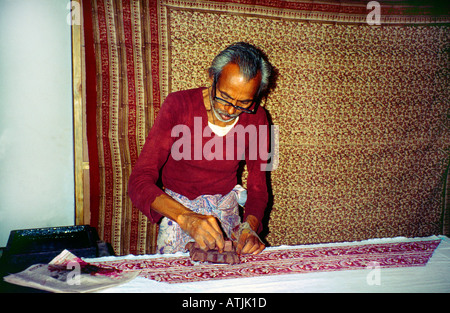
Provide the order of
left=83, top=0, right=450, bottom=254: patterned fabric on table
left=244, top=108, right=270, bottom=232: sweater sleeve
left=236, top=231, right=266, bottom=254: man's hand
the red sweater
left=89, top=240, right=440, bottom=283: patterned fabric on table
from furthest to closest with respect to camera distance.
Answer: left=83, top=0, right=450, bottom=254: patterned fabric on table, left=244, top=108, right=270, bottom=232: sweater sleeve, the red sweater, left=236, top=231, right=266, bottom=254: man's hand, left=89, top=240, right=440, bottom=283: patterned fabric on table

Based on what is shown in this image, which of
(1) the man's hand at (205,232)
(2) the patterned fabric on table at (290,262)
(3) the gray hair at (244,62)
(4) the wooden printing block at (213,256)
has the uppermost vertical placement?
(3) the gray hair at (244,62)

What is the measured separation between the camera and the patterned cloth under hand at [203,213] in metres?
1.69

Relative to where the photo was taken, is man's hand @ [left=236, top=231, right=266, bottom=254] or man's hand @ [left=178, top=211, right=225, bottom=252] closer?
man's hand @ [left=178, top=211, right=225, bottom=252]

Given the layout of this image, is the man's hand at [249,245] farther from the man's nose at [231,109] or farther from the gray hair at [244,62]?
the gray hair at [244,62]

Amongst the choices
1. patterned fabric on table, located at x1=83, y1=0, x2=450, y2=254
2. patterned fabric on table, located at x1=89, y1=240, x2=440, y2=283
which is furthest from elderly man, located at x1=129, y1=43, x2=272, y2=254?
patterned fabric on table, located at x1=83, y1=0, x2=450, y2=254

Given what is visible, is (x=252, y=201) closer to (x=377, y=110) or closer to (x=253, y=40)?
(x=253, y=40)

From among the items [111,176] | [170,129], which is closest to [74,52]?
[111,176]

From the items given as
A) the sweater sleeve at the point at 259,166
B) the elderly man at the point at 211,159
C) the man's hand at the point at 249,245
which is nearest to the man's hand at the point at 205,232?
the elderly man at the point at 211,159

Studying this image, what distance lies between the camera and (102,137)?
91.0 inches

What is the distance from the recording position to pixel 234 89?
5.08 ft

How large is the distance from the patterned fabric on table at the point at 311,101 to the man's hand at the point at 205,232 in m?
1.20

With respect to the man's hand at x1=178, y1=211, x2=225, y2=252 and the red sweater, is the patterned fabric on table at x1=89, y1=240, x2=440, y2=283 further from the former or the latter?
the red sweater

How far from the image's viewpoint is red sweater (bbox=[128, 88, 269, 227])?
1.61 m

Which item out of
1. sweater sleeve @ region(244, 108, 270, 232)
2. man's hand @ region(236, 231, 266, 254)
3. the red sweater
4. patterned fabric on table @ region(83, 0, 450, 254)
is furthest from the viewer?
patterned fabric on table @ region(83, 0, 450, 254)
